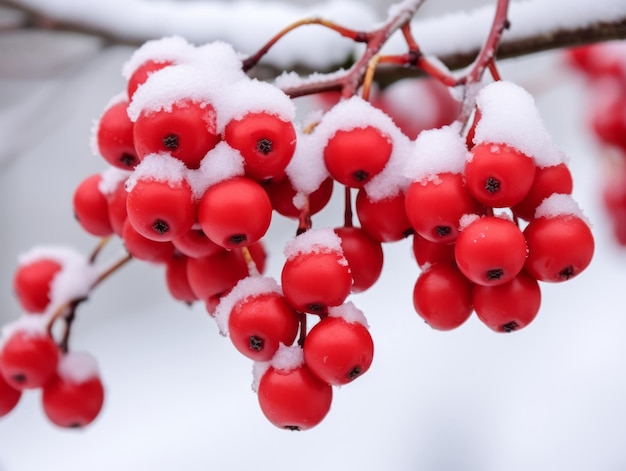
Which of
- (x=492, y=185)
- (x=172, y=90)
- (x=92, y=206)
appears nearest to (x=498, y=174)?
(x=492, y=185)

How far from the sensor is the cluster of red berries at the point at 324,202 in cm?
48

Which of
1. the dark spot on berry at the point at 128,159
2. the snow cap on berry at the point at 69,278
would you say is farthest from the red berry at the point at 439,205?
the snow cap on berry at the point at 69,278

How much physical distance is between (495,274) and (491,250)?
0.08ft

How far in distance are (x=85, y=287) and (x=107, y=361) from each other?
1.53 meters

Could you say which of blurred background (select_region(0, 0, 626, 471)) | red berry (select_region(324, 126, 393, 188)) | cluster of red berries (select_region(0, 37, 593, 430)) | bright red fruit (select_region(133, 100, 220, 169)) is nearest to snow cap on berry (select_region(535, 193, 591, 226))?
cluster of red berries (select_region(0, 37, 593, 430))

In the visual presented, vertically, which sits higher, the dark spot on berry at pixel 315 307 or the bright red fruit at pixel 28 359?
the dark spot on berry at pixel 315 307

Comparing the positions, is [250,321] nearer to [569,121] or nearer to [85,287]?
[85,287]

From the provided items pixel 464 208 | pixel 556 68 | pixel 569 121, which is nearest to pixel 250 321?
pixel 464 208

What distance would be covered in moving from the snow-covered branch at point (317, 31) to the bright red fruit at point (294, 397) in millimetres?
371

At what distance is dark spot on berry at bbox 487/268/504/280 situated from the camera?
0.47 m

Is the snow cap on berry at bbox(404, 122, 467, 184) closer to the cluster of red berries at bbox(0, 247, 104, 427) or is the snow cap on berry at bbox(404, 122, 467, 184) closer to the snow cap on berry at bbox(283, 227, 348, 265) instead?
the snow cap on berry at bbox(283, 227, 348, 265)

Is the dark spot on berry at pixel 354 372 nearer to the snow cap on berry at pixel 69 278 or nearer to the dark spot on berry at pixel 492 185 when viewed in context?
the dark spot on berry at pixel 492 185

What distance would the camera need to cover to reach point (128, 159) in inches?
22.0

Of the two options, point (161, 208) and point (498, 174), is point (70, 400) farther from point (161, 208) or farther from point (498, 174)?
point (498, 174)
